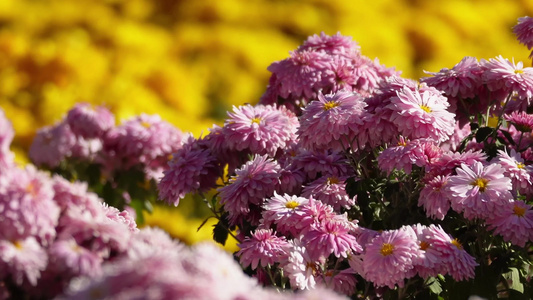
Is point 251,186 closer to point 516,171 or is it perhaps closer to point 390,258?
point 390,258

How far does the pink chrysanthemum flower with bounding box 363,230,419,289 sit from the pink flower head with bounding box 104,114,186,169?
1.28 metres

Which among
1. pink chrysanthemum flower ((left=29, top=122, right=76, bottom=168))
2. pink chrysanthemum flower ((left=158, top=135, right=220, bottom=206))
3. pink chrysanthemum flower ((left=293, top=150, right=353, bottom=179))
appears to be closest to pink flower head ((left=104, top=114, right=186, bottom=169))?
pink chrysanthemum flower ((left=29, top=122, right=76, bottom=168))

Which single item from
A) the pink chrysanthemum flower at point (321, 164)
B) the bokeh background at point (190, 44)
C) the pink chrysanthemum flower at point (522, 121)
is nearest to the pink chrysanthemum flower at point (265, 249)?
the pink chrysanthemum flower at point (321, 164)

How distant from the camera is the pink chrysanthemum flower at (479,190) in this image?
166 centimetres

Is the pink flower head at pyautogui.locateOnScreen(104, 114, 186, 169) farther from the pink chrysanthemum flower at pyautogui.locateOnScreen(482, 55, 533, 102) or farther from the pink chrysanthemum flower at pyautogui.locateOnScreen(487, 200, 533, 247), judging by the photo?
the pink chrysanthemum flower at pyautogui.locateOnScreen(487, 200, 533, 247)

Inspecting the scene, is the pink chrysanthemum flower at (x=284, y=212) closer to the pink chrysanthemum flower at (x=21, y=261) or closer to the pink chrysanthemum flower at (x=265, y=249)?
the pink chrysanthemum flower at (x=265, y=249)

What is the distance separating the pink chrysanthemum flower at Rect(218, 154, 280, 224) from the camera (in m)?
1.86

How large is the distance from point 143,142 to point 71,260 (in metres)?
1.76

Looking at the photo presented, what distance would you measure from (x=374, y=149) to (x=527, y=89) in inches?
14.0

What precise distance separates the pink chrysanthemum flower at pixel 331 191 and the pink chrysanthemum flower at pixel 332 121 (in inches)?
2.7

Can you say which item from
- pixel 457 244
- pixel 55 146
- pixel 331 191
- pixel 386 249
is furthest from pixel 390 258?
pixel 55 146

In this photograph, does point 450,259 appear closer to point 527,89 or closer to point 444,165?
point 444,165

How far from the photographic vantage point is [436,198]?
5.63ft

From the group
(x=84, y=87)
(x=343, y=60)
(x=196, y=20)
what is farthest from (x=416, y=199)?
(x=196, y=20)
